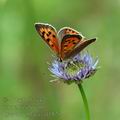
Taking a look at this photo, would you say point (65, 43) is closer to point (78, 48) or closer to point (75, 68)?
point (78, 48)

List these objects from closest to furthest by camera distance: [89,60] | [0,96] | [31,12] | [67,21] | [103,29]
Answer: [89,60], [0,96], [31,12], [103,29], [67,21]

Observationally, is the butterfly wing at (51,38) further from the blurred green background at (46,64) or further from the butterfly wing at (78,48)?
the blurred green background at (46,64)

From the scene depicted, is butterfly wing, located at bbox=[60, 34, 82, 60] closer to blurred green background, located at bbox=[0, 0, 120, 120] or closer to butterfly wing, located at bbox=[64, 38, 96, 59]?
butterfly wing, located at bbox=[64, 38, 96, 59]

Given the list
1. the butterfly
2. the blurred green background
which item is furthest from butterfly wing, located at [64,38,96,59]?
the blurred green background

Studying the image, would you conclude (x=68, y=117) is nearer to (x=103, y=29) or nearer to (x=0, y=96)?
(x=0, y=96)


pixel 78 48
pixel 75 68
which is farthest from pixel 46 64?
pixel 78 48

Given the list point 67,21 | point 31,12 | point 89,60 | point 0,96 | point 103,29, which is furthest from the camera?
point 67,21

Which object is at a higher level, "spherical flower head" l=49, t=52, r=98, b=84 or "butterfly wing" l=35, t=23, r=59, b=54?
"butterfly wing" l=35, t=23, r=59, b=54

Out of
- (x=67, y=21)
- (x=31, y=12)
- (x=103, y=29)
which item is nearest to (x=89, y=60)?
(x=31, y=12)
